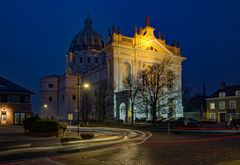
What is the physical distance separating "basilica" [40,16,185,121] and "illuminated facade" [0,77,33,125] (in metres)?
11.0

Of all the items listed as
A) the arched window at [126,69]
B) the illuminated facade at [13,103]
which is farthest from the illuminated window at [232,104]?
the illuminated facade at [13,103]

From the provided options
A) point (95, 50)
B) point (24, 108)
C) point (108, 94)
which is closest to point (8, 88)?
point (24, 108)

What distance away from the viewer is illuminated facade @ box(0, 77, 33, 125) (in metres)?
55.3

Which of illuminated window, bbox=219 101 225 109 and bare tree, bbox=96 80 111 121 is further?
illuminated window, bbox=219 101 225 109

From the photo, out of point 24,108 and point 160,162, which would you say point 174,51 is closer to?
point 24,108

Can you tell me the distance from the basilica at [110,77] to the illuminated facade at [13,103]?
1096cm

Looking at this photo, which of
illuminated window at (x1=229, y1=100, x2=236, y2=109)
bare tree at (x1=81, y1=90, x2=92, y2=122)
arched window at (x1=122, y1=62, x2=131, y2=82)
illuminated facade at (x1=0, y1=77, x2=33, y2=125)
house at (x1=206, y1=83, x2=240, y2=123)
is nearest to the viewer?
illuminated facade at (x1=0, y1=77, x2=33, y2=125)

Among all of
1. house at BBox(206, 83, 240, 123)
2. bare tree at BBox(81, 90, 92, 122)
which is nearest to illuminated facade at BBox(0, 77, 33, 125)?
bare tree at BBox(81, 90, 92, 122)

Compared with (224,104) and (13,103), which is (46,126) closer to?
(13,103)

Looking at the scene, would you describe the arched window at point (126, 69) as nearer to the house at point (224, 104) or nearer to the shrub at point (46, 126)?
the house at point (224, 104)

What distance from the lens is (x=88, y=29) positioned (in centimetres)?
11944

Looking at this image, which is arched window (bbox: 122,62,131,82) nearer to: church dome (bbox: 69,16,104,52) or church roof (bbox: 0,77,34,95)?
church roof (bbox: 0,77,34,95)

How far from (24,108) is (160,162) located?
49.3m

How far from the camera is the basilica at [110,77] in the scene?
70113 millimetres
